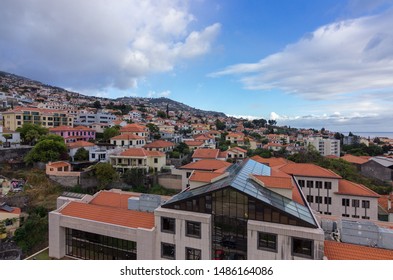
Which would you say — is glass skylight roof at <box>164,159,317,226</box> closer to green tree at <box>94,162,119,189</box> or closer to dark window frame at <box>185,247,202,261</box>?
dark window frame at <box>185,247,202,261</box>

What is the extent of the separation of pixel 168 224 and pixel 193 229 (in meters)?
1.16

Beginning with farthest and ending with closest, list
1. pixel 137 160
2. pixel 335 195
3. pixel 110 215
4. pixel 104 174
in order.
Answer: pixel 137 160 → pixel 104 174 → pixel 335 195 → pixel 110 215

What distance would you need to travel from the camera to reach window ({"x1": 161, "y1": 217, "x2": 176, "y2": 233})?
10.2m

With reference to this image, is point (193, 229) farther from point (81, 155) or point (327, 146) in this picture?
point (327, 146)

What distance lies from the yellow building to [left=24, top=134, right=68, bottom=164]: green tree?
59.6 feet

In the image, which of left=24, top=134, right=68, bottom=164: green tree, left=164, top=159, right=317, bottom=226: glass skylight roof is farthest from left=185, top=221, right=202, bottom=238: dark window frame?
left=24, top=134, right=68, bottom=164: green tree

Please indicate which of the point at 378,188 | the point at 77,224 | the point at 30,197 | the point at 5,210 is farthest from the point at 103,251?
the point at 378,188

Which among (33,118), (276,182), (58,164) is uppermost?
(33,118)

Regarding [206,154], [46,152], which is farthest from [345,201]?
[46,152]

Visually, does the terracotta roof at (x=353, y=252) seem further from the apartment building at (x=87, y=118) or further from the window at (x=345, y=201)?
the apartment building at (x=87, y=118)

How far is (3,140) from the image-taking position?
103 feet

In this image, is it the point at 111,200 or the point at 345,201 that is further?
the point at 345,201

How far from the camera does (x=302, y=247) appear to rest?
8.67 metres

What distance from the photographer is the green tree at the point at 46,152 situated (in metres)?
25.5
